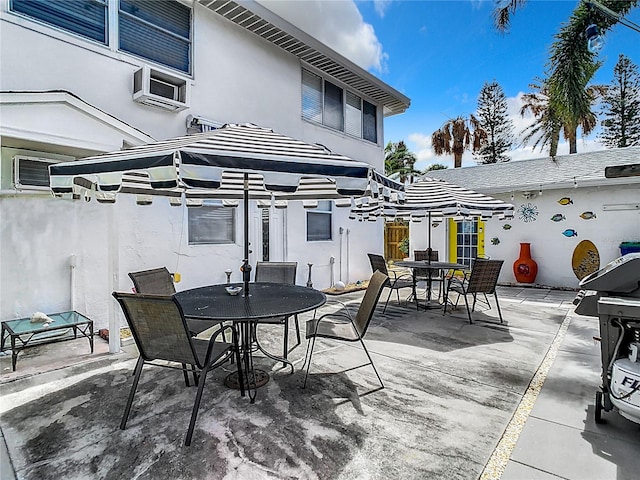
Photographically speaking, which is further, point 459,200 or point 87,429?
point 459,200

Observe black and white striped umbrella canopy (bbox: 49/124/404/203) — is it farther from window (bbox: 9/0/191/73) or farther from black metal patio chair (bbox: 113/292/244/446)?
window (bbox: 9/0/191/73)

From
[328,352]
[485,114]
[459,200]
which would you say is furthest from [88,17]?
[485,114]

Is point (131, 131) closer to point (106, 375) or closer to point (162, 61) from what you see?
point (162, 61)

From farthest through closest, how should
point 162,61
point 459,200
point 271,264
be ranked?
A: point 459,200, point 162,61, point 271,264

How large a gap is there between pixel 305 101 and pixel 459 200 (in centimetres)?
446

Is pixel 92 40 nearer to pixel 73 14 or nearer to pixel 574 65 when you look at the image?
pixel 73 14

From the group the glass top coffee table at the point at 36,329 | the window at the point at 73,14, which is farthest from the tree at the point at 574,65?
the glass top coffee table at the point at 36,329

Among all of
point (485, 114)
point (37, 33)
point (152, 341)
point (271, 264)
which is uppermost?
point (485, 114)

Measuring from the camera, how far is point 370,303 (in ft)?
12.0

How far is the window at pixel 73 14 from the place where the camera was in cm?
441

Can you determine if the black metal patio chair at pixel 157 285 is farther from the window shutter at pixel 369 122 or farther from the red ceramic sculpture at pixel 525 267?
the red ceramic sculpture at pixel 525 267

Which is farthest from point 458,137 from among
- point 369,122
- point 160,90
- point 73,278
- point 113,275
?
point 73,278

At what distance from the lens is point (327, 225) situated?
30.7 feet

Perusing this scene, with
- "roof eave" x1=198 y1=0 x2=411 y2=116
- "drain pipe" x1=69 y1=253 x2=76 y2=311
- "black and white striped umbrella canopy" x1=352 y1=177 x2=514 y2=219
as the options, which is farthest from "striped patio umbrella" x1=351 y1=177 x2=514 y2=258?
"drain pipe" x1=69 y1=253 x2=76 y2=311
